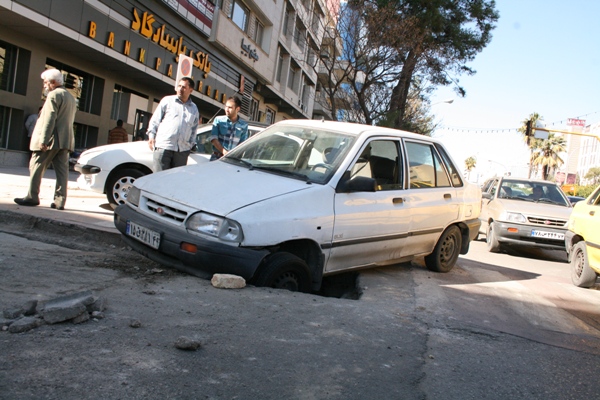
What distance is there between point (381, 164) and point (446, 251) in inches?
70.7

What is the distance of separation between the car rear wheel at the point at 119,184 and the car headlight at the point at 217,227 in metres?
4.00

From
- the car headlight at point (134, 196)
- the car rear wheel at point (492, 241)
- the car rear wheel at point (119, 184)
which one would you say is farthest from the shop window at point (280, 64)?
the car headlight at point (134, 196)

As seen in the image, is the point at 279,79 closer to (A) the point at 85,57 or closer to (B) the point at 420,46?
(B) the point at 420,46

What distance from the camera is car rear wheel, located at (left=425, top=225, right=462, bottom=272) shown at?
261 inches

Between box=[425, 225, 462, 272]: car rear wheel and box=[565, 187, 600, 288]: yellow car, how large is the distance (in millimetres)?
1888

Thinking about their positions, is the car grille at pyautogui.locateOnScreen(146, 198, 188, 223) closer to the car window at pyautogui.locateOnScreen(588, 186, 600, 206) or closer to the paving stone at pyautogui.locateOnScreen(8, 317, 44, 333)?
the paving stone at pyautogui.locateOnScreen(8, 317, 44, 333)

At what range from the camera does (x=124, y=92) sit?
781 inches

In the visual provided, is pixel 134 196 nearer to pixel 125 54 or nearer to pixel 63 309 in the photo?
pixel 63 309

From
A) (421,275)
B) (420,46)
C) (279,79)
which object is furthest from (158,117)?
(279,79)

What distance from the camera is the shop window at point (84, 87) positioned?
1650 cm

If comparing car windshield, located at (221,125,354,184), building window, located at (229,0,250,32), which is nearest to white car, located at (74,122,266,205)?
car windshield, located at (221,125,354,184)

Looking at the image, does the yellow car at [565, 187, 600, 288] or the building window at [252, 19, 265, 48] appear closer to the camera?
the yellow car at [565, 187, 600, 288]

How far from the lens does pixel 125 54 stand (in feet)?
54.1

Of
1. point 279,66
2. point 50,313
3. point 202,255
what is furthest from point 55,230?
point 279,66
